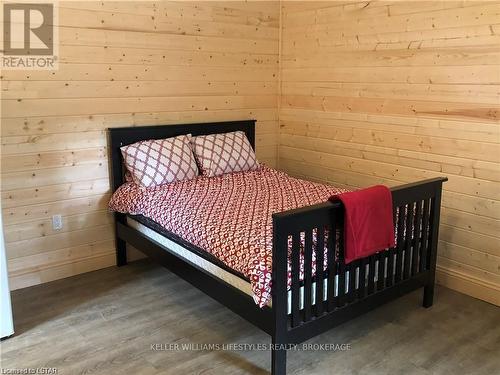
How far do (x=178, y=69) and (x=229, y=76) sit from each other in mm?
480

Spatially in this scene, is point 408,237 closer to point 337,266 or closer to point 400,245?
point 400,245

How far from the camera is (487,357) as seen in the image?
2.42 metres

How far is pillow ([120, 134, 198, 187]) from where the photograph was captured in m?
3.30

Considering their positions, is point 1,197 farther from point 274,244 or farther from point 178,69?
point 274,244

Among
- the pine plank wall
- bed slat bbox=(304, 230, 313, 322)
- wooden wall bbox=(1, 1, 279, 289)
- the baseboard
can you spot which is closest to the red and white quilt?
bed slat bbox=(304, 230, 313, 322)

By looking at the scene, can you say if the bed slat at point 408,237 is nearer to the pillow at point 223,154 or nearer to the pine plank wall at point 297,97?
the pine plank wall at point 297,97

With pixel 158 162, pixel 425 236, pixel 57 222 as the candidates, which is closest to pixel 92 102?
pixel 158 162

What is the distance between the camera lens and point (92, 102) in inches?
130

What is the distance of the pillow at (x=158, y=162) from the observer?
3.30 meters

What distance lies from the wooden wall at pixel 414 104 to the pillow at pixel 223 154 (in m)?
0.60

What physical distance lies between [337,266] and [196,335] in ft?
2.87

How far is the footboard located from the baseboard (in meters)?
0.36

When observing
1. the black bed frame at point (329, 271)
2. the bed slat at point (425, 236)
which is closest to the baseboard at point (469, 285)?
the black bed frame at point (329, 271)

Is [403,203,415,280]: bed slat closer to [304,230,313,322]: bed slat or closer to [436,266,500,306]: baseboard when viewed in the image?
[436,266,500,306]: baseboard
